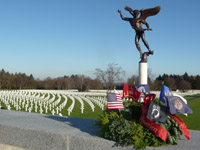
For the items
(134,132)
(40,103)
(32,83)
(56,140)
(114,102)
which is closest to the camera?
(134,132)

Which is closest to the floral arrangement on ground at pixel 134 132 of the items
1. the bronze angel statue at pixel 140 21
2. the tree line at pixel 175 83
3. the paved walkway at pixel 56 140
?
the paved walkway at pixel 56 140

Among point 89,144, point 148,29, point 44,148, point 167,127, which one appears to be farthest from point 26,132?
point 148,29

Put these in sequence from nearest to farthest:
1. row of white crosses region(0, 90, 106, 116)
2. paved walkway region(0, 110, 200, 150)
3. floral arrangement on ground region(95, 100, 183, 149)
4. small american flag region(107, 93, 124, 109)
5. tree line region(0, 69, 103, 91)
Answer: floral arrangement on ground region(95, 100, 183, 149) < paved walkway region(0, 110, 200, 150) < small american flag region(107, 93, 124, 109) < row of white crosses region(0, 90, 106, 116) < tree line region(0, 69, 103, 91)

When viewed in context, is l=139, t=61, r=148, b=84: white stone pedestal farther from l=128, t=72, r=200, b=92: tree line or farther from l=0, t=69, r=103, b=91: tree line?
l=0, t=69, r=103, b=91: tree line

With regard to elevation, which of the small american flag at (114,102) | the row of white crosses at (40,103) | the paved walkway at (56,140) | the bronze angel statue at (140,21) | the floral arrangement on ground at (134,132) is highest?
the bronze angel statue at (140,21)

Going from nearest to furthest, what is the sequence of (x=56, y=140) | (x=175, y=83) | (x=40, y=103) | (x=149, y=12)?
1. (x=56, y=140)
2. (x=149, y=12)
3. (x=40, y=103)
4. (x=175, y=83)

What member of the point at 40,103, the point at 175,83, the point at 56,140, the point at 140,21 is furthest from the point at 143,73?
the point at 175,83

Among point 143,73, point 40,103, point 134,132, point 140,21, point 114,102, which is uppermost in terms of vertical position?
point 140,21

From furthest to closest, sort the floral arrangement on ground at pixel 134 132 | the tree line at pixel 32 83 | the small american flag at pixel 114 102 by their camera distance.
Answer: the tree line at pixel 32 83 → the small american flag at pixel 114 102 → the floral arrangement on ground at pixel 134 132

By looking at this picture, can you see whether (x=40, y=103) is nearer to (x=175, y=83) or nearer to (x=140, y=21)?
(x=140, y=21)

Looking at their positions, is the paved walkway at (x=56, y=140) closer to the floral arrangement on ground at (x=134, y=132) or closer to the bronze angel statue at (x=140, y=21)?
the floral arrangement on ground at (x=134, y=132)

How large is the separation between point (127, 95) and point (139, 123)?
1042 millimetres

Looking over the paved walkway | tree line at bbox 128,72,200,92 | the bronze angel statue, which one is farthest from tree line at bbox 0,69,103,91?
the paved walkway

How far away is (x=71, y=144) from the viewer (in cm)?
386
